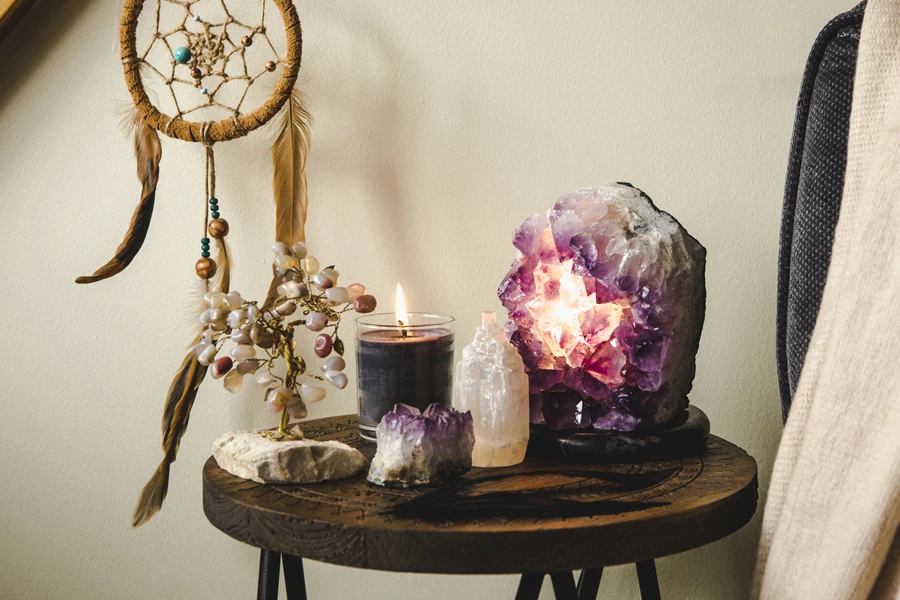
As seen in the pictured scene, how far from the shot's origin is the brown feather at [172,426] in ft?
3.14

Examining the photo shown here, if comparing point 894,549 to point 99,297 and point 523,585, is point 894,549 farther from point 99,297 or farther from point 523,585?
→ point 99,297

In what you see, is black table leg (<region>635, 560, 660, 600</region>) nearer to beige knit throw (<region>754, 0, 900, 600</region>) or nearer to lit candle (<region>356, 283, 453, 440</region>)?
beige knit throw (<region>754, 0, 900, 600</region>)

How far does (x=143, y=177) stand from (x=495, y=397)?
0.54 metres

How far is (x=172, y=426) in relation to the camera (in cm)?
96

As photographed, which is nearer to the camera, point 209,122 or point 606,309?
point 606,309

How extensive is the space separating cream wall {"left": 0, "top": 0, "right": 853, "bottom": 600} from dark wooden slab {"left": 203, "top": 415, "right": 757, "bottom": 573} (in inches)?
15.0

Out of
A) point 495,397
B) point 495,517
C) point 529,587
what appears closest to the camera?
point 495,517

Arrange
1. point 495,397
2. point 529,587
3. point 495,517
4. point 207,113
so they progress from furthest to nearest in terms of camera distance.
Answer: point 207,113
point 529,587
point 495,397
point 495,517

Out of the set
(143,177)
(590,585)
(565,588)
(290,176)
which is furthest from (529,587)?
(143,177)

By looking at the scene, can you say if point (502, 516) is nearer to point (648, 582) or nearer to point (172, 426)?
point (648, 582)

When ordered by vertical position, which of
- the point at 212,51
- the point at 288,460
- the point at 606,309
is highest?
the point at 212,51

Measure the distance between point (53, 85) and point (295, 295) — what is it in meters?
0.54

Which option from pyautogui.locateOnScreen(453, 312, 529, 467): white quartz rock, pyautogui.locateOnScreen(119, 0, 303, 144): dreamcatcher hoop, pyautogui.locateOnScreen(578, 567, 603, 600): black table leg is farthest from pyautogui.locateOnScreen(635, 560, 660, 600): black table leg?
pyautogui.locateOnScreen(119, 0, 303, 144): dreamcatcher hoop

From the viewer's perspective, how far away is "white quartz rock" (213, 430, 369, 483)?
688 millimetres
